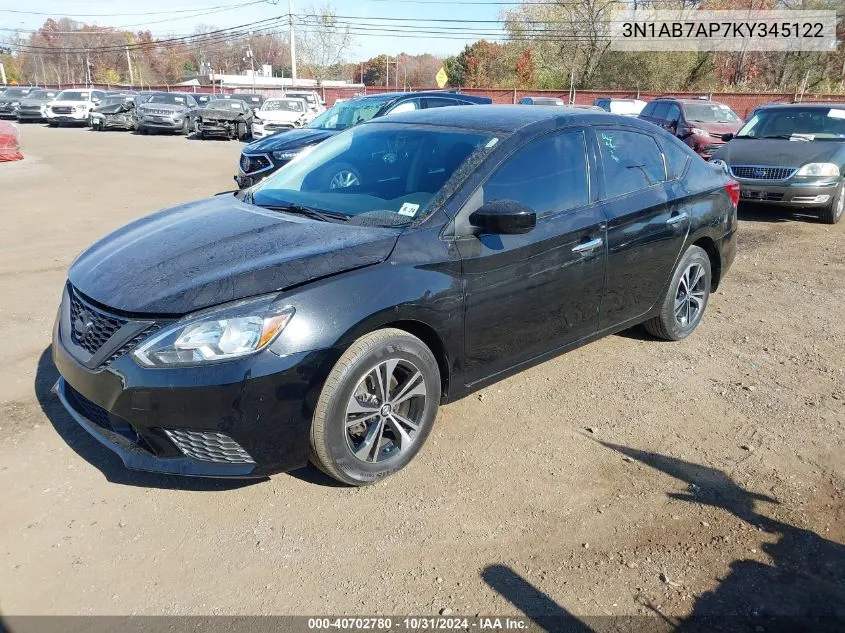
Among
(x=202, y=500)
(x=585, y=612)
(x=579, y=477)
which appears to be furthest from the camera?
(x=579, y=477)

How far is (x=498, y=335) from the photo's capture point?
3561 mm

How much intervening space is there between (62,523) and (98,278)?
114cm

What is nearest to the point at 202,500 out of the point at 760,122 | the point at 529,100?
the point at 760,122

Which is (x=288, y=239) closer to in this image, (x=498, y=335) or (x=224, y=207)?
(x=224, y=207)

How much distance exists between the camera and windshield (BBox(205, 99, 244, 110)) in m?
24.1

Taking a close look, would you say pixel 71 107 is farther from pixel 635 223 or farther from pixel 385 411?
pixel 385 411

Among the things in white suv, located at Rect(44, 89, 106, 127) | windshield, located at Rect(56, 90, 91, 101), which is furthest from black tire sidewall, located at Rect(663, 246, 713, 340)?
windshield, located at Rect(56, 90, 91, 101)

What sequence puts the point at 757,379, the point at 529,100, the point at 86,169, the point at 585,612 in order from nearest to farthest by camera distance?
the point at 585,612, the point at 757,379, the point at 86,169, the point at 529,100

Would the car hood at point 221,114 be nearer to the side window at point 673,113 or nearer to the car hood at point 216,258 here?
the side window at point 673,113

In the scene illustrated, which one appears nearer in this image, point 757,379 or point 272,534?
point 272,534

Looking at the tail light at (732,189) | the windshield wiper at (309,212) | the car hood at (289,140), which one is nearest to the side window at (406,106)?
the car hood at (289,140)

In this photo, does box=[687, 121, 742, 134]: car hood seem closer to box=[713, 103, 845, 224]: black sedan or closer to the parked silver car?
box=[713, 103, 845, 224]: black sedan

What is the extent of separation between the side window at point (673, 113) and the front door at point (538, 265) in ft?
44.1

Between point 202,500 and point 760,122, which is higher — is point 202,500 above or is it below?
below
